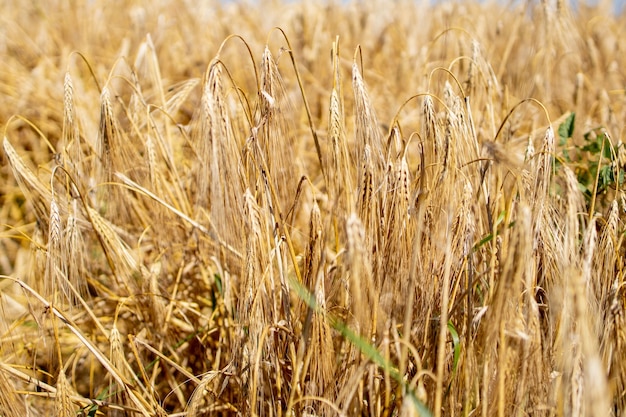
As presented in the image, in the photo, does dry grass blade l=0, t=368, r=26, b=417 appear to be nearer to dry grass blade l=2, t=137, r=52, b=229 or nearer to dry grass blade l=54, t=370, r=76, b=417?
dry grass blade l=54, t=370, r=76, b=417

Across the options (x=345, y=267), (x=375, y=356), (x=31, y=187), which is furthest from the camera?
(x=31, y=187)

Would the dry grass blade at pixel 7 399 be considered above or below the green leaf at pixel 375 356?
below

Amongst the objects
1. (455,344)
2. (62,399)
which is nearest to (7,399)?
(62,399)

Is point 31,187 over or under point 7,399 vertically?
over

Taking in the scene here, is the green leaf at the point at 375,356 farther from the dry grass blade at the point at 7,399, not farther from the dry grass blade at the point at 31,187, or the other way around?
the dry grass blade at the point at 31,187

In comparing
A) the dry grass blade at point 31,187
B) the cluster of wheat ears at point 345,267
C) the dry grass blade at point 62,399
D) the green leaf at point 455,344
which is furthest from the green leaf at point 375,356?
the dry grass blade at point 31,187

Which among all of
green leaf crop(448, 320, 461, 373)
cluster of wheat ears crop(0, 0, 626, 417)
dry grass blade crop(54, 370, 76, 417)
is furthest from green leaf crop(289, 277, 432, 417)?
dry grass blade crop(54, 370, 76, 417)

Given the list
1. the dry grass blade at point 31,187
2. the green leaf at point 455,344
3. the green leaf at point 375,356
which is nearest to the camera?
the green leaf at point 375,356

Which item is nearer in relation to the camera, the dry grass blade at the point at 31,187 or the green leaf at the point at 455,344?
the green leaf at the point at 455,344

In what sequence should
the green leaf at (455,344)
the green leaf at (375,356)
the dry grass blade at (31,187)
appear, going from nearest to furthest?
1. the green leaf at (375,356)
2. the green leaf at (455,344)
3. the dry grass blade at (31,187)

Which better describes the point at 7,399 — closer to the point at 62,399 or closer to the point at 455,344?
the point at 62,399

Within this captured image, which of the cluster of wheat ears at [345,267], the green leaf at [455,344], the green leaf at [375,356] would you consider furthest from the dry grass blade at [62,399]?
the green leaf at [455,344]

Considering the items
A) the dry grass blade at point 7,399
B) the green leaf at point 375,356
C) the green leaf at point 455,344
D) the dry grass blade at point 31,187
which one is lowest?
the dry grass blade at point 7,399

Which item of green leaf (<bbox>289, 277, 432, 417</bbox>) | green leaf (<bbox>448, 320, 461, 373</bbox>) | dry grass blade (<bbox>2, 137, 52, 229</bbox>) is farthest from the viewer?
dry grass blade (<bbox>2, 137, 52, 229</bbox>)
